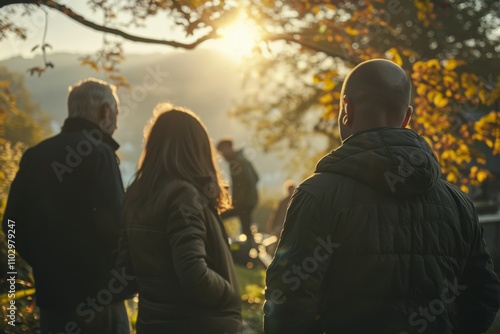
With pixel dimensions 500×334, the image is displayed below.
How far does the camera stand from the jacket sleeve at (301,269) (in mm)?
2213

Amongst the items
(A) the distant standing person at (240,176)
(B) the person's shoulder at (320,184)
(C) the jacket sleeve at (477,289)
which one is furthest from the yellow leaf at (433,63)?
(A) the distant standing person at (240,176)

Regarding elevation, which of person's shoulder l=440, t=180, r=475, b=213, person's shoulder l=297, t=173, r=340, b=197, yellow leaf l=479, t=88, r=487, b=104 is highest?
yellow leaf l=479, t=88, r=487, b=104

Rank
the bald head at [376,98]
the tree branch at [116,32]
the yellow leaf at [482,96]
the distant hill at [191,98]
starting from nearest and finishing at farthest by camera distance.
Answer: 1. the bald head at [376,98]
2. the tree branch at [116,32]
3. the yellow leaf at [482,96]
4. the distant hill at [191,98]

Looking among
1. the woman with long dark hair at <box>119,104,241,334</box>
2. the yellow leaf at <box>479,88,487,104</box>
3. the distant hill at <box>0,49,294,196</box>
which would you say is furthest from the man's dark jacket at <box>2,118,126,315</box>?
the distant hill at <box>0,49,294,196</box>

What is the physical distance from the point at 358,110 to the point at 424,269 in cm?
59

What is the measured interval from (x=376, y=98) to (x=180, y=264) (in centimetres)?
123

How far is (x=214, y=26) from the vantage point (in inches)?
231

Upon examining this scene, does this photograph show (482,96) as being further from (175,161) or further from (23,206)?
(23,206)

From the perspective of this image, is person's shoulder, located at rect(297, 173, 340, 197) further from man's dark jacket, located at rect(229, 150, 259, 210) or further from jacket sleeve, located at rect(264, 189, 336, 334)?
man's dark jacket, located at rect(229, 150, 259, 210)

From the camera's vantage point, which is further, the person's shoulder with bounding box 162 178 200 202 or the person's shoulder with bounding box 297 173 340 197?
the person's shoulder with bounding box 162 178 200 202

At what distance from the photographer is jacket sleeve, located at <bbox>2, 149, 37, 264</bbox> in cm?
371

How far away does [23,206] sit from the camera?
3.73 meters

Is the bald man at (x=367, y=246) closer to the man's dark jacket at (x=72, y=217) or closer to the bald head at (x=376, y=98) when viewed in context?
the bald head at (x=376, y=98)

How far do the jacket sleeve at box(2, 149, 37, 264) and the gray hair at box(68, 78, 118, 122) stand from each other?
35 cm
